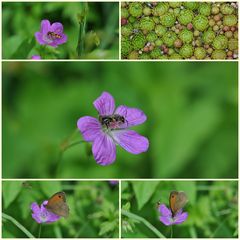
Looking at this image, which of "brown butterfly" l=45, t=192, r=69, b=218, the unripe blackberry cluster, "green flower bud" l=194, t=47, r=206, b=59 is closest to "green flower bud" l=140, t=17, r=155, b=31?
the unripe blackberry cluster

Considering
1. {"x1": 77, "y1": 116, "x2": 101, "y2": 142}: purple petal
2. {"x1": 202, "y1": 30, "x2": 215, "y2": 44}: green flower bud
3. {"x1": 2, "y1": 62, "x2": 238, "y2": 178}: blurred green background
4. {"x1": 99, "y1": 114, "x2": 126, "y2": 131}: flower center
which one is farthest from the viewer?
{"x1": 2, "y1": 62, "x2": 238, "y2": 178}: blurred green background

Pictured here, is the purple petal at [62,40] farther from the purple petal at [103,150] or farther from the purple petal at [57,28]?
the purple petal at [103,150]

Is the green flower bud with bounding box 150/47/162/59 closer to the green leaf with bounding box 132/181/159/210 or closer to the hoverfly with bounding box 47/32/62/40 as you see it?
the hoverfly with bounding box 47/32/62/40

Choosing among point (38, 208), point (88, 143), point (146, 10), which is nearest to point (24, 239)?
point (38, 208)

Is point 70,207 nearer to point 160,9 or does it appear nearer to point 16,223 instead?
point 16,223

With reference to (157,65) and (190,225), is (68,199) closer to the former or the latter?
(190,225)

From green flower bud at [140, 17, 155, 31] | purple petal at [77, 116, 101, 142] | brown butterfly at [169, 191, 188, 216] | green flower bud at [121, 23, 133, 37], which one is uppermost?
green flower bud at [140, 17, 155, 31]

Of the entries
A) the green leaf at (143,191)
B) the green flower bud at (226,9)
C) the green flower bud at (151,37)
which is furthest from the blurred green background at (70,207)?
the green flower bud at (226,9)
